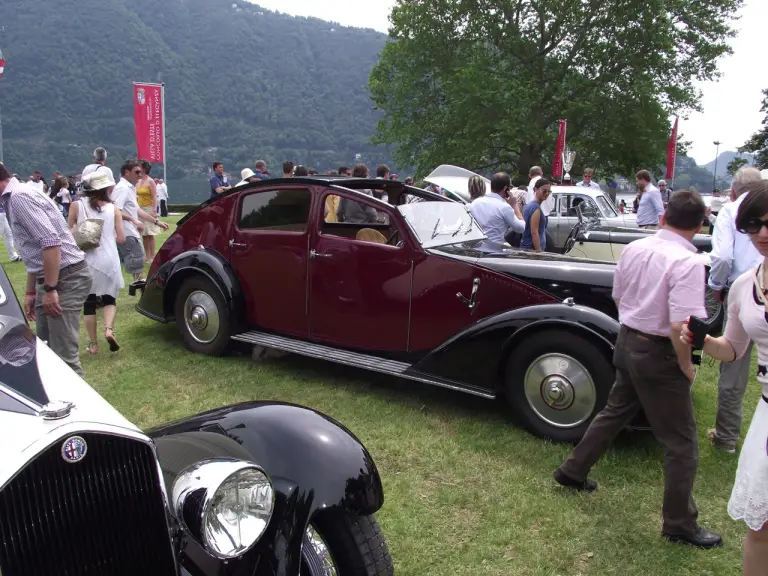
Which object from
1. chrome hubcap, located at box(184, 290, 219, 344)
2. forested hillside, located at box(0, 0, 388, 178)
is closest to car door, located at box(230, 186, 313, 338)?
chrome hubcap, located at box(184, 290, 219, 344)

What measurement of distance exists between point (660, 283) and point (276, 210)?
3.65 m

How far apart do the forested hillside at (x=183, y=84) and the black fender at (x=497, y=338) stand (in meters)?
75.8

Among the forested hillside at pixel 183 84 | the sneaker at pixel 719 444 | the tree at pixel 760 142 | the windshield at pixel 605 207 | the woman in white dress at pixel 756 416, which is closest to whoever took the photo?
the woman in white dress at pixel 756 416

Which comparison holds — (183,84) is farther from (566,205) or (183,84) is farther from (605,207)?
(605,207)

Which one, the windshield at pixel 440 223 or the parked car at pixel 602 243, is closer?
the windshield at pixel 440 223

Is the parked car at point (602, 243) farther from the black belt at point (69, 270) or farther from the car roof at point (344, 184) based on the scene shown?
the black belt at point (69, 270)

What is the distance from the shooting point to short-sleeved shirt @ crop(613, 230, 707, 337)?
9.14 feet

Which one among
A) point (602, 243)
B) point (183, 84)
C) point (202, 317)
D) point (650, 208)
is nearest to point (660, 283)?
point (202, 317)

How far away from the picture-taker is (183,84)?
99.6 m

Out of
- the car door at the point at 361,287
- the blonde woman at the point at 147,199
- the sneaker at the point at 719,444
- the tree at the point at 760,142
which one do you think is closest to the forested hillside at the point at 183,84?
the tree at the point at 760,142

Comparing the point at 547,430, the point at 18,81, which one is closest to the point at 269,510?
the point at 547,430

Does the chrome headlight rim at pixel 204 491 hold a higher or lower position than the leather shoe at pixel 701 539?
higher

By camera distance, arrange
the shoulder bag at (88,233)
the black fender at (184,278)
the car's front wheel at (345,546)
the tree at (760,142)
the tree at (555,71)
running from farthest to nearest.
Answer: the tree at (760,142), the tree at (555,71), the black fender at (184,278), the shoulder bag at (88,233), the car's front wheel at (345,546)

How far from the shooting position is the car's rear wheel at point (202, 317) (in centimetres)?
571
